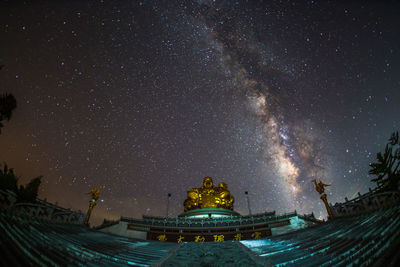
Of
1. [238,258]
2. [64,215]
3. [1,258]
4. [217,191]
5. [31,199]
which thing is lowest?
[238,258]

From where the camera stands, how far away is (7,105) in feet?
55.0

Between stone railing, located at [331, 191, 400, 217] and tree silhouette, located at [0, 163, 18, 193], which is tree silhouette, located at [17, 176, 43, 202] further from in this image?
stone railing, located at [331, 191, 400, 217]

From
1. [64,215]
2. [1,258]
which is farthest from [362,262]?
[64,215]

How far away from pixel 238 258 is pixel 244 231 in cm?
1951

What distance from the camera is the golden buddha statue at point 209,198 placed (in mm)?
33688

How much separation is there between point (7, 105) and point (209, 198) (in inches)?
1187

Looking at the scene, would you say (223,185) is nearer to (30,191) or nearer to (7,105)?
(30,191)

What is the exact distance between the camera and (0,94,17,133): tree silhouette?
16331mm

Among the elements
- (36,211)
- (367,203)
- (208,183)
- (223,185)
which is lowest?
(36,211)

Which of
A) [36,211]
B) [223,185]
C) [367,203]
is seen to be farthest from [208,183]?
[36,211]

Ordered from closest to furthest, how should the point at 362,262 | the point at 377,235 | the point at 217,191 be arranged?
the point at 362,262, the point at 377,235, the point at 217,191

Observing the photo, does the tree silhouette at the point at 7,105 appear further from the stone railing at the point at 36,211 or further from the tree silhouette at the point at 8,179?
the stone railing at the point at 36,211

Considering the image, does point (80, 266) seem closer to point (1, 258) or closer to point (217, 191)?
point (1, 258)

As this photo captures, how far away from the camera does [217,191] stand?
35.7 meters
